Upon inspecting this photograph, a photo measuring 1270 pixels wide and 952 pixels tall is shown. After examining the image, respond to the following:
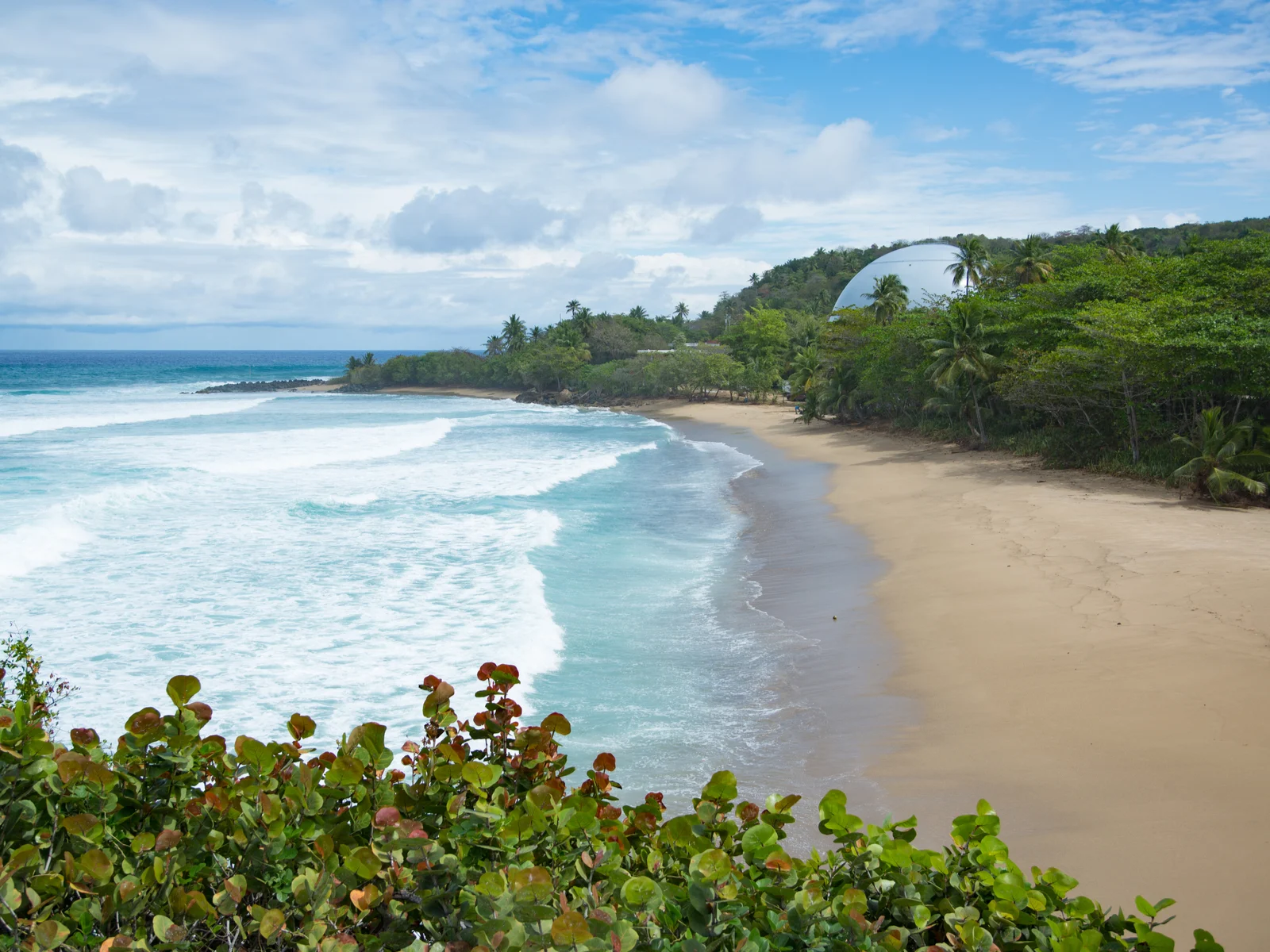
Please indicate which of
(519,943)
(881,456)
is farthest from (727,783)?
(881,456)

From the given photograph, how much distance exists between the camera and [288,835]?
242cm

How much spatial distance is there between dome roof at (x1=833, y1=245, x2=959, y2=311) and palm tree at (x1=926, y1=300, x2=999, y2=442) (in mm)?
33481

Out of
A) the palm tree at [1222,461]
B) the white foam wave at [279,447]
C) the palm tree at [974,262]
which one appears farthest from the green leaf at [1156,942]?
the palm tree at [974,262]

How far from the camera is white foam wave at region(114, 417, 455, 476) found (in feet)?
100

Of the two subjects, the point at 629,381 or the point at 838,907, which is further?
the point at 629,381

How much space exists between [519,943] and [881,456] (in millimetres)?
31676

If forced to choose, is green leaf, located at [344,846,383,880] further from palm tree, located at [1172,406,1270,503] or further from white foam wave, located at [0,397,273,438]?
white foam wave, located at [0,397,273,438]

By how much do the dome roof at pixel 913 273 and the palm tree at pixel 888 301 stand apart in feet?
40.2

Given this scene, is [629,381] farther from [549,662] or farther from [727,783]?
[727,783]

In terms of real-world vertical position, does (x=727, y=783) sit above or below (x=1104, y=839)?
above

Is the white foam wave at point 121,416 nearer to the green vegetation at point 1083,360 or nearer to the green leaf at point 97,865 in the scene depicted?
the green vegetation at point 1083,360

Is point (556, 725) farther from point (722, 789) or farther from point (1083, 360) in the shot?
point (1083, 360)

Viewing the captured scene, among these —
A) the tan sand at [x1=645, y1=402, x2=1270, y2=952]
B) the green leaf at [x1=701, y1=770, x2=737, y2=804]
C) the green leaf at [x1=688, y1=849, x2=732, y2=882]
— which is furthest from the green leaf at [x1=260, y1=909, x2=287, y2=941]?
the tan sand at [x1=645, y1=402, x2=1270, y2=952]

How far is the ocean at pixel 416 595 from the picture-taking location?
10.2 metres
